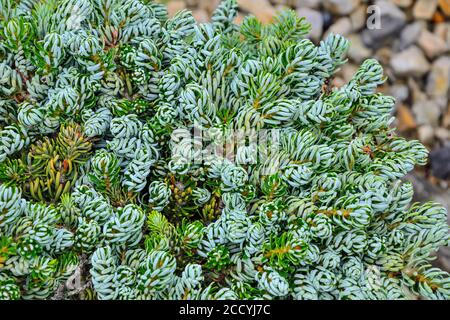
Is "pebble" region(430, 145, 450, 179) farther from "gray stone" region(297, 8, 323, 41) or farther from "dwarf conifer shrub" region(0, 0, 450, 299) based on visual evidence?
"dwarf conifer shrub" region(0, 0, 450, 299)

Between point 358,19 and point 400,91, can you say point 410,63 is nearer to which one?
point 400,91

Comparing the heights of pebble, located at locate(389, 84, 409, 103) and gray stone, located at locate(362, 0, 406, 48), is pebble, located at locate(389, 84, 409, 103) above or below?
below

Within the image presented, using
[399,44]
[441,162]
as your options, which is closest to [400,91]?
[399,44]

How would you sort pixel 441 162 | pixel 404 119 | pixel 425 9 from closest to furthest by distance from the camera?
pixel 441 162
pixel 404 119
pixel 425 9

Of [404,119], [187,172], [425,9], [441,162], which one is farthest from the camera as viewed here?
[425,9]

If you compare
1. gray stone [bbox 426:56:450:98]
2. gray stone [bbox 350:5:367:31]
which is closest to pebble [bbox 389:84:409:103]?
gray stone [bbox 426:56:450:98]
